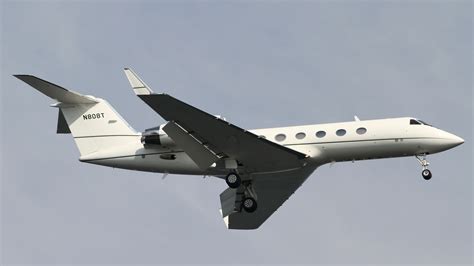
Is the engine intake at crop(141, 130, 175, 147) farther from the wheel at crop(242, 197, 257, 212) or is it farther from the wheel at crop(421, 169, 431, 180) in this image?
the wheel at crop(421, 169, 431, 180)

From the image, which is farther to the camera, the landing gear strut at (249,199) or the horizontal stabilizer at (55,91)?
the landing gear strut at (249,199)

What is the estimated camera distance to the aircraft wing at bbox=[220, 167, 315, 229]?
2688 cm

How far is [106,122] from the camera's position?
27422 mm

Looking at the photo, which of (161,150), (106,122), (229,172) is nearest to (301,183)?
(229,172)

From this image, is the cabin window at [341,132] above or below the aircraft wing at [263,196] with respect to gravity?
above

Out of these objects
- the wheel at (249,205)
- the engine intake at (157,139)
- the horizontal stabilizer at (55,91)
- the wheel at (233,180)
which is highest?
the horizontal stabilizer at (55,91)

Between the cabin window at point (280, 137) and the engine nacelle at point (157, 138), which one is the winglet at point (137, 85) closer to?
the engine nacelle at point (157, 138)

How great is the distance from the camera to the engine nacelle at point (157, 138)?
2503cm

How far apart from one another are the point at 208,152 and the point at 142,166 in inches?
101

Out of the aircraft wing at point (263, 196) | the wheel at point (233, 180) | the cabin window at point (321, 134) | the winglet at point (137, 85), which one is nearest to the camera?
the winglet at point (137, 85)

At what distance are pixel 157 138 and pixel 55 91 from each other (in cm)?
418

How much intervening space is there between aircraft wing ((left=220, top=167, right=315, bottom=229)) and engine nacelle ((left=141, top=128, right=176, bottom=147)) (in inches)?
132

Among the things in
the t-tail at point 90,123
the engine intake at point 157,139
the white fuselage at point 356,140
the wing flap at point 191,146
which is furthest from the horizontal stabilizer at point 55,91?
the wing flap at point 191,146

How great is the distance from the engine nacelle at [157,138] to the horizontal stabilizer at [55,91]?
3589 mm
